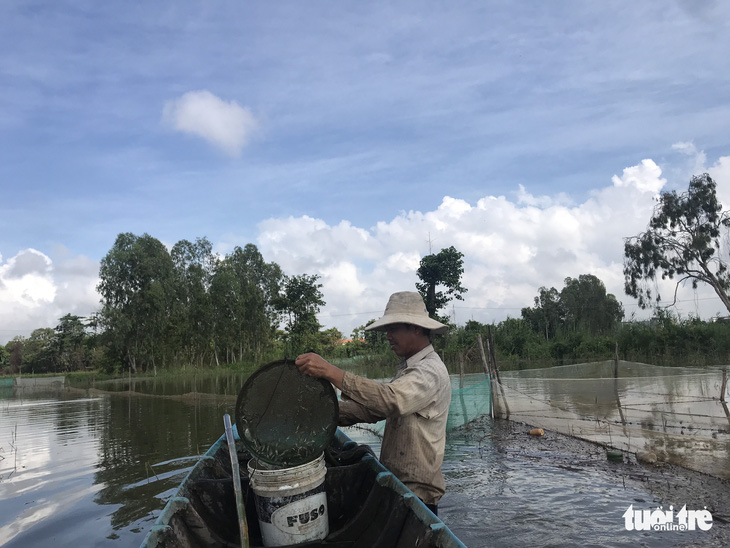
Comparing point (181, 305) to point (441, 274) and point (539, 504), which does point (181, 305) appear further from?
point (539, 504)

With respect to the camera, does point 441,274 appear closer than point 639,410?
No

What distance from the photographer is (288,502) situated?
2523 mm

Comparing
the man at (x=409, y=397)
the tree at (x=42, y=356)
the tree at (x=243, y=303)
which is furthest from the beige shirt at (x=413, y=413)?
the tree at (x=42, y=356)

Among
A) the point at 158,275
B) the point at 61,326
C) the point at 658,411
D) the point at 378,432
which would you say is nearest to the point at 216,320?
the point at 158,275

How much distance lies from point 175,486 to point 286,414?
5366 mm

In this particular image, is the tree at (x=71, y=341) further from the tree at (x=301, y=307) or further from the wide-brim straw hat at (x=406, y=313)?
the wide-brim straw hat at (x=406, y=313)

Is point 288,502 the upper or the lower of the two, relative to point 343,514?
upper

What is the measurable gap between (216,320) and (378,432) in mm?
33969

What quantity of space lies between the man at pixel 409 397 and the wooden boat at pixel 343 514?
17 centimetres

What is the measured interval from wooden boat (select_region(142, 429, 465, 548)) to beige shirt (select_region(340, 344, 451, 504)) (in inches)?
5.6

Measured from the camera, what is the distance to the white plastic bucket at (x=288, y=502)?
2.50 meters

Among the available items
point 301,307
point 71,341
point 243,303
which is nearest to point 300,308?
point 301,307

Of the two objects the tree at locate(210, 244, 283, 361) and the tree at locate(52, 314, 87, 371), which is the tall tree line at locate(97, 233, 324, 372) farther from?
the tree at locate(52, 314, 87, 371)

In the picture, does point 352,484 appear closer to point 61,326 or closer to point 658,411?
point 658,411
